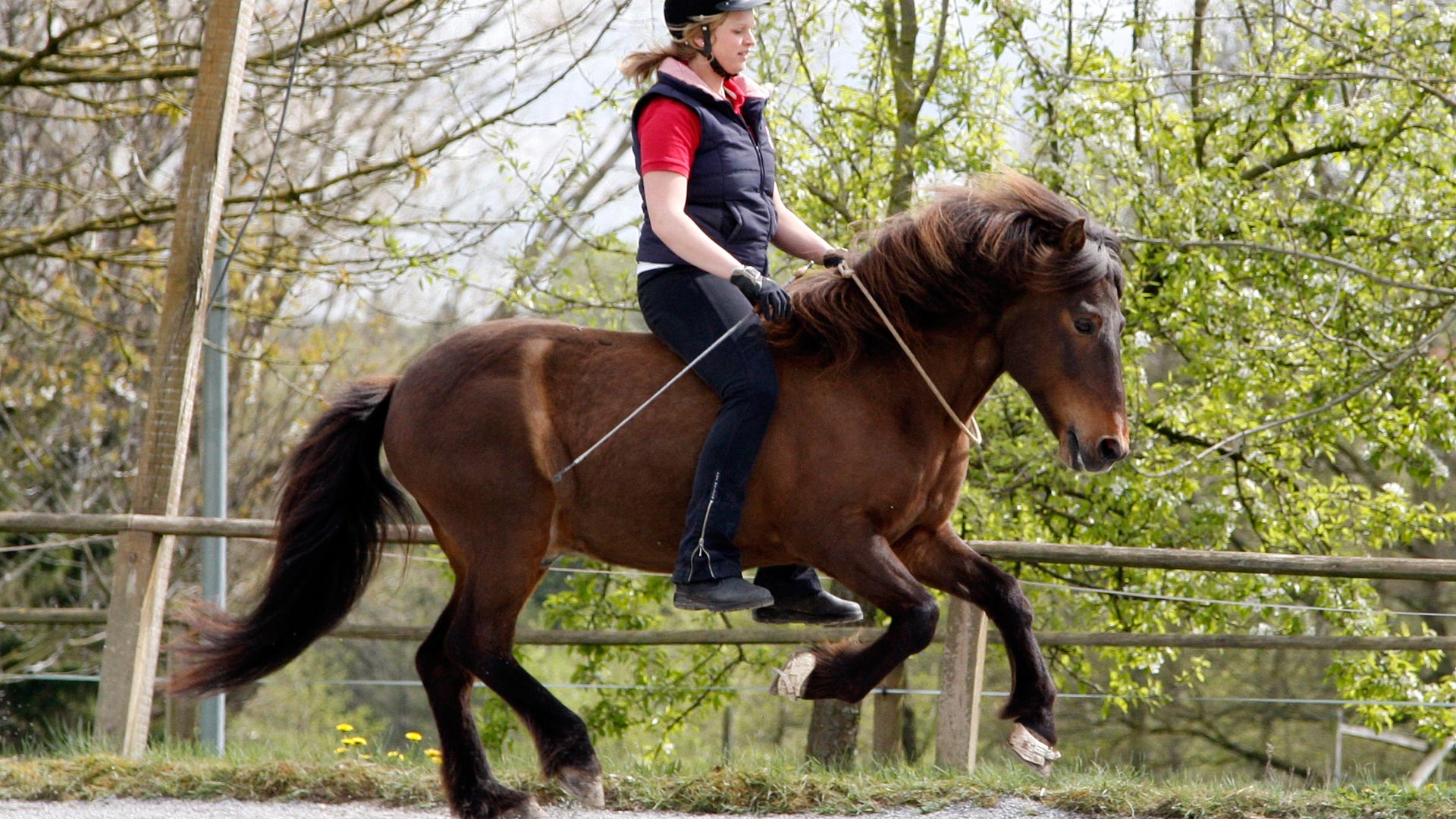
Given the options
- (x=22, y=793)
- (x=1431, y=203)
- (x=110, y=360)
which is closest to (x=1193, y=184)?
(x=1431, y=203)

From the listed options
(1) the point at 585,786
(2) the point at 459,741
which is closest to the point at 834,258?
(1) the point at 585,786

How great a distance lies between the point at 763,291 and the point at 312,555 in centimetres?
190

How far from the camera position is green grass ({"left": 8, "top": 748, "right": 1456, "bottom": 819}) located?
14.5 ft

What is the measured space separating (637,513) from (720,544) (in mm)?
371

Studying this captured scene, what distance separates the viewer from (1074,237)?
12.2 feet

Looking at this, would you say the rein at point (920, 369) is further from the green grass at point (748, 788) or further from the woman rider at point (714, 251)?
the green grass at point (748, 788)

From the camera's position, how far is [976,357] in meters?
3.91

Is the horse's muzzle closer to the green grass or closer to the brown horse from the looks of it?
the brown horse

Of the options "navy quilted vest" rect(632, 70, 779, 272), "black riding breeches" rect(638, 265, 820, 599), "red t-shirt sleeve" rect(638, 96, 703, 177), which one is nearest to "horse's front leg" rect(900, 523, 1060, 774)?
"black riding breeches" rect(638, 265, 820, 599)

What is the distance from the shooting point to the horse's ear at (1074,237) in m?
3.70

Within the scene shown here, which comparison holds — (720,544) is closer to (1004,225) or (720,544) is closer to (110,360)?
(1004,225)

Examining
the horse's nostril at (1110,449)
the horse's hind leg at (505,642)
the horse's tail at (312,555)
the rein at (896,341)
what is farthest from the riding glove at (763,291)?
the horse's tail at (312,555)

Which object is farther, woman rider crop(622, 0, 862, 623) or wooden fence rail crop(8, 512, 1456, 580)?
wooden fence rail crop(8, 512, 1456, 580)

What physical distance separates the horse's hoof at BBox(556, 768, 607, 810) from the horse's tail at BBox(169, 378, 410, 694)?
109 cm
